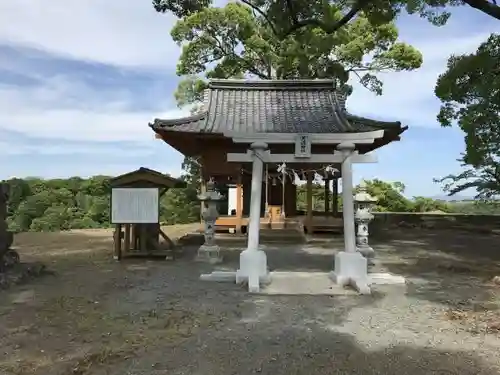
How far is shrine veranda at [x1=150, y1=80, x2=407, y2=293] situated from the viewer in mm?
7707

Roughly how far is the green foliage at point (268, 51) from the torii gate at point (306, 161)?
980 centimetres

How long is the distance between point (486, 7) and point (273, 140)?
3702 mm

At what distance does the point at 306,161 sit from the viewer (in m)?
7.84

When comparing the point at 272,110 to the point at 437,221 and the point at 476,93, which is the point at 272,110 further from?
the point at 437,221

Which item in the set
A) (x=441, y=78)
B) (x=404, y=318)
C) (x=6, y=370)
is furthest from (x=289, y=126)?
(x=6, y=370)

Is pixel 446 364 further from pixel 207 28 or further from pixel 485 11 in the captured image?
pixel 207 28

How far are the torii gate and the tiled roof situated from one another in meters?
3.19

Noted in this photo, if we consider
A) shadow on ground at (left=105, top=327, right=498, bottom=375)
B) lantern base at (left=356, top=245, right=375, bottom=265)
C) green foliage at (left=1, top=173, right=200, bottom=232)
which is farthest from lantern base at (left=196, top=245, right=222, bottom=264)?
green foliage at (left=1, top=173, right=200, bottom=232)

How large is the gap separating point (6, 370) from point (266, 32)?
650 inches

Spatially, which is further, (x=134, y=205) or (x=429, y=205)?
(x=429, y=205)

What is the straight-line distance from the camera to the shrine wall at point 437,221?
18.7m

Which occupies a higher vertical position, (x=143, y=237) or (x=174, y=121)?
(x=174, y=121)

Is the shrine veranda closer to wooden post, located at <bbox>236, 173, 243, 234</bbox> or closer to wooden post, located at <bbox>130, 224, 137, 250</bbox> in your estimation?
wooden post, located at <bbox>236, 173, 243, 234</bbox>

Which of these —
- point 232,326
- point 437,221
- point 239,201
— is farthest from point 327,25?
point 437,221
